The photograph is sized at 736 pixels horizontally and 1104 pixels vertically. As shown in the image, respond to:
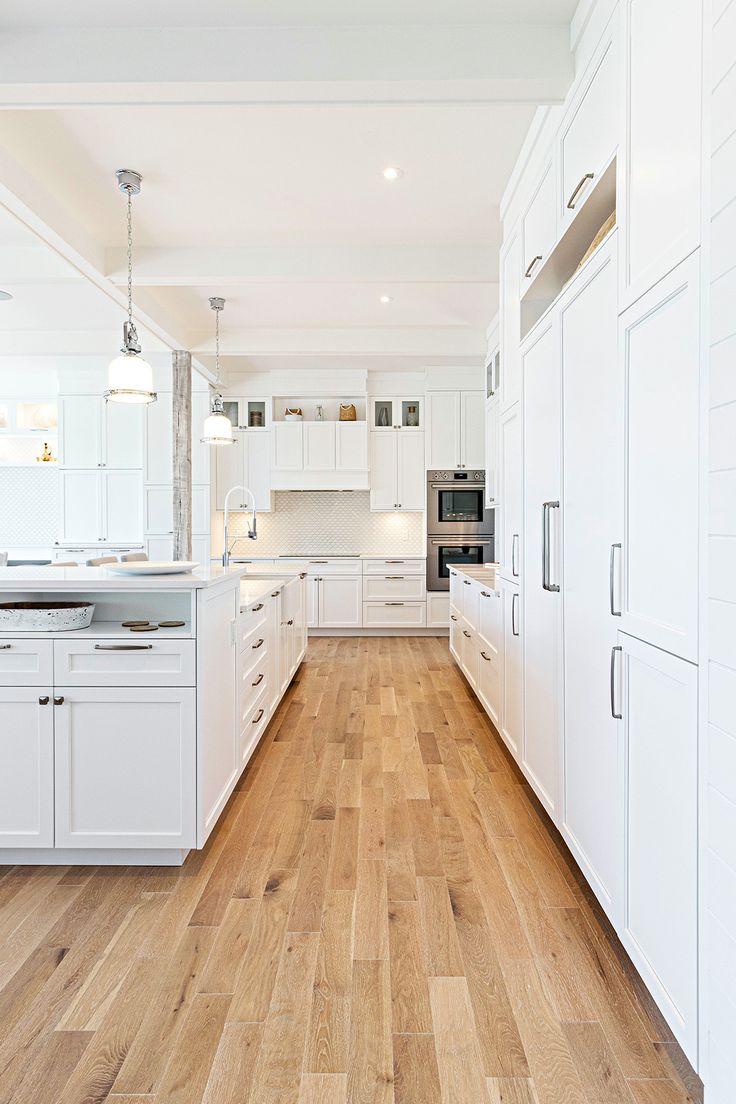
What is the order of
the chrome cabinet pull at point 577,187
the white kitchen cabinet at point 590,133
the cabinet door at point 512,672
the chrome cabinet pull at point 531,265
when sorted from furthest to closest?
1. the cabinet door at point 512,672
2. the chrome cabinet pull at point 531,265
3. the chrome cabinet pull at point 577,187
4. the white kitchen cabinet at point 590,133

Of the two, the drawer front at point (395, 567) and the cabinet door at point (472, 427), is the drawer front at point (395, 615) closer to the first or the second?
the drawer front at point (395, 567)

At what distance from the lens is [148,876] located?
7.47 ft

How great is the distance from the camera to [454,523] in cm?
717

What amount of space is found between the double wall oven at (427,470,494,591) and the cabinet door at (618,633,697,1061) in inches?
214

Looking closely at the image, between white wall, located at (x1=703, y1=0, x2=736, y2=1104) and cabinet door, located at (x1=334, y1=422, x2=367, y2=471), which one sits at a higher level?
cabinet door, located at (x1=334, y1=422, x2=367, y2=471)

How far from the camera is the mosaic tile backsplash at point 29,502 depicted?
7562 mm

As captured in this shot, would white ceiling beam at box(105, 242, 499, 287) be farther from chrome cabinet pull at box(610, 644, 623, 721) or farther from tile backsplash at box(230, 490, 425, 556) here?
tile backsplash at box(230, 490, 425, 556)

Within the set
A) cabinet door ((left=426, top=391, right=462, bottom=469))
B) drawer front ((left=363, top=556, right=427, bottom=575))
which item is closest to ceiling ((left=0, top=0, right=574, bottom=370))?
cabinet door ((left=426, top=391, right=462, bottom=469))

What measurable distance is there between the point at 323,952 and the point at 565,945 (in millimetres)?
677

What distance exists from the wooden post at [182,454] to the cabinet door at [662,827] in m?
5.05

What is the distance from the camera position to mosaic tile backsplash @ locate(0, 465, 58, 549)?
7.56 meters

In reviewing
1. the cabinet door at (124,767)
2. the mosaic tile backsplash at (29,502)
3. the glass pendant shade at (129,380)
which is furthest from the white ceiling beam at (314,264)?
the mosaic tile backsplash at (29,502)

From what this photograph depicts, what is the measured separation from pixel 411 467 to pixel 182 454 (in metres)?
2.48

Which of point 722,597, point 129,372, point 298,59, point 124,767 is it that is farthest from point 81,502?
point 722,597
